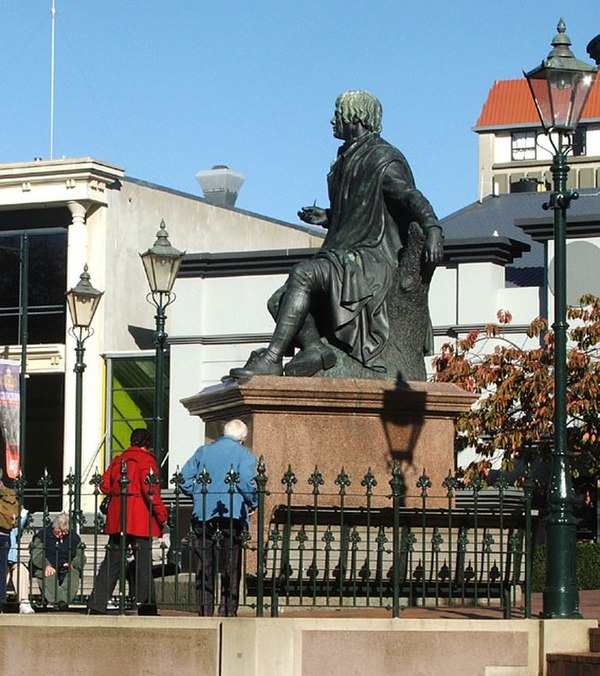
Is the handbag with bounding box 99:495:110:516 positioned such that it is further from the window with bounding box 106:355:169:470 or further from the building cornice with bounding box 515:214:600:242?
the window with bounding box 106:355:169:470

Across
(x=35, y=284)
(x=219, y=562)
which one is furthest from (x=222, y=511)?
(x=35, y=284)

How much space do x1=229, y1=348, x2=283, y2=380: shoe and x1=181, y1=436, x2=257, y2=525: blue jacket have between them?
169 centimetres

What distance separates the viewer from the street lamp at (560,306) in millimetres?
13234

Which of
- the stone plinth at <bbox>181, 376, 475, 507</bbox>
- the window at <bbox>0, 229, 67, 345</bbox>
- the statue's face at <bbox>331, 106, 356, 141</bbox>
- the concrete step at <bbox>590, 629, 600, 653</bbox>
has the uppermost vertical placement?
the window at <bbox>0, 229, 67, 345</bbox>

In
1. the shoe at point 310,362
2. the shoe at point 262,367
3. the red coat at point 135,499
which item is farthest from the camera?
the shoe at point 310,362

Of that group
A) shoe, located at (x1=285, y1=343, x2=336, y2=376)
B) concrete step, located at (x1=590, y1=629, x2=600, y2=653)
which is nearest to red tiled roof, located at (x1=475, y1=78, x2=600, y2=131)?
shoe, located at (x1=285, y1=343, x2=336, y2=376)

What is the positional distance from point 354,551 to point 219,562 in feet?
3.06

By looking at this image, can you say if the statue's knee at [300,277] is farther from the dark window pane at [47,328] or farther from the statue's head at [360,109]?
the dark window pane at [47,328]

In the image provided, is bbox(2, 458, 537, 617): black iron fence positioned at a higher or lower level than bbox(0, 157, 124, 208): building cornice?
lower

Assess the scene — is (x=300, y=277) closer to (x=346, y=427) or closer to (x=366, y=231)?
(x=366, y=231)

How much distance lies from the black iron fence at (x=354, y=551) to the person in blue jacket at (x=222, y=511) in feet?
0.09

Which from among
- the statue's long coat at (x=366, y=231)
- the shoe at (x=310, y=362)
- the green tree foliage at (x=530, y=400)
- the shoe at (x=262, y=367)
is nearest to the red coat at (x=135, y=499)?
the shoe at (x=262, y=367)

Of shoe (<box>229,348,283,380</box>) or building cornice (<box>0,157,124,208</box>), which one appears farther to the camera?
building cornice (<box>0,157,124,208</box>)

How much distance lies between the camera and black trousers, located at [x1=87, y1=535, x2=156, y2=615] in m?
13.5
